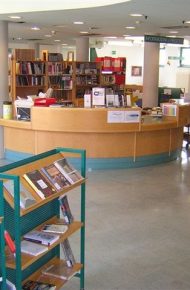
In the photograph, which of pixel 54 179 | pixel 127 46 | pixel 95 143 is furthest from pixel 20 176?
pixel 127 46

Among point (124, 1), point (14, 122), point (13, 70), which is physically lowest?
point (14, 122)

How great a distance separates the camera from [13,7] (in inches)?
295

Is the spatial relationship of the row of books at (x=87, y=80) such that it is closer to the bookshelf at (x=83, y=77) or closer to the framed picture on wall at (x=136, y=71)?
the bookshelf at (x=83, y=77)

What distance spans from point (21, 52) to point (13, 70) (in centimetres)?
52

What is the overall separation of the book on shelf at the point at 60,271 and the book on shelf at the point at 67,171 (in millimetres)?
749

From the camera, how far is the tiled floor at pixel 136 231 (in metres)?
3.86

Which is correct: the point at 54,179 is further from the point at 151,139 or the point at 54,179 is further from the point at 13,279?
the point at 151,139

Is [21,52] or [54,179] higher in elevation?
[21,52]

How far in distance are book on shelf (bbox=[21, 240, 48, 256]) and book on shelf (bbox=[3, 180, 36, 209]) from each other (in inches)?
14.0

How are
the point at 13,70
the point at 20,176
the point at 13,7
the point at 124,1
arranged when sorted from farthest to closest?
the point at 13,70 → the point at 13,7 → the point at 124,1 → the point at 20,176

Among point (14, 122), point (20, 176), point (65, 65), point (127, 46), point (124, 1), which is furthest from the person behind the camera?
point (127, 46)

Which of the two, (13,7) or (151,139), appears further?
(151,139)

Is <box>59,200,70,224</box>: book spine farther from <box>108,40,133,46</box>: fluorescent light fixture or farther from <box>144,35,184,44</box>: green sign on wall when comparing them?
<box>108,40,133,46</box>: fluorescent light fixture

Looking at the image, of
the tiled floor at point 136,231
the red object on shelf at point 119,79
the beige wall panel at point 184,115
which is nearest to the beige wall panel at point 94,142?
the tiled floor at point 136,231
